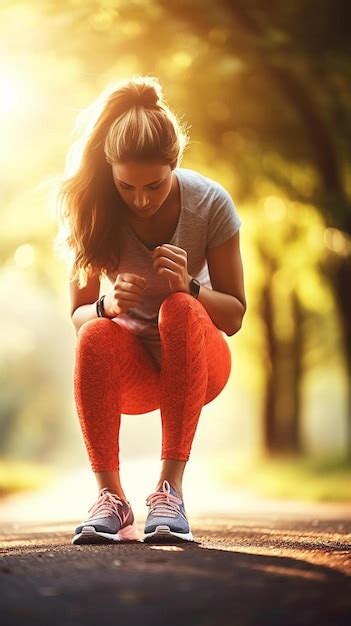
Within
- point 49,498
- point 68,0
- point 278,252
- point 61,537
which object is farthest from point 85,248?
point 278,252

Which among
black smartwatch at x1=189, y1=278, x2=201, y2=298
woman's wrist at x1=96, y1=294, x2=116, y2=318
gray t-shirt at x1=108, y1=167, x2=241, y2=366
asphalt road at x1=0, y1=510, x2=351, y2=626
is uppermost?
gray t-shirt at x1=108, y1=167, x2=241, y2=366

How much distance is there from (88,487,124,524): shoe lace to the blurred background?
1179mm

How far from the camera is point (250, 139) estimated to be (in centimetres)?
1157

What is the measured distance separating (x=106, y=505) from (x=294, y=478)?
10252 millimetres

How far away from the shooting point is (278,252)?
1645 cm

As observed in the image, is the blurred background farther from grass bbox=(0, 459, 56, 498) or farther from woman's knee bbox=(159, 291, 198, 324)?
woman's knee bbox=(159, 291, 198, 324)

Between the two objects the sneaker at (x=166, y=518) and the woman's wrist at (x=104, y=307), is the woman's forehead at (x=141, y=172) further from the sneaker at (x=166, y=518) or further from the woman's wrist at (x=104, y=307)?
the sneaker at (x=166, y=518)

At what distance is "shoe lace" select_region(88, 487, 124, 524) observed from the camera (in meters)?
3.36

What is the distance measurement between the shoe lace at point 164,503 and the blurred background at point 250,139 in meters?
1.24

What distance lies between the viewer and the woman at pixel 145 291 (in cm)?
345

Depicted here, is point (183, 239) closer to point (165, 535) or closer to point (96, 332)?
point (96, 332)

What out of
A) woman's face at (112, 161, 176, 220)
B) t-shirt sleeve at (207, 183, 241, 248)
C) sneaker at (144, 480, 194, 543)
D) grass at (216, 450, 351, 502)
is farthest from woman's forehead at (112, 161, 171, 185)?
grass at (216, 450, 351, 502)

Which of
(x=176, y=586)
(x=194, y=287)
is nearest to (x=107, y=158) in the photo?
(x=194, y=287)

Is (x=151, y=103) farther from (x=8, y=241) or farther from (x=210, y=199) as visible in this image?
(x=8, y=241)
